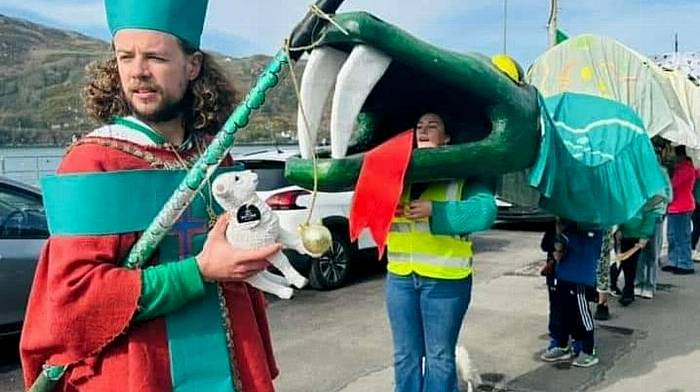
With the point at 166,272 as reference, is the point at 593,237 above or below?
below

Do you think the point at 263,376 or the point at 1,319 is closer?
the point at 263,376

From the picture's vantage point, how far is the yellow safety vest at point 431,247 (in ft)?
12.1

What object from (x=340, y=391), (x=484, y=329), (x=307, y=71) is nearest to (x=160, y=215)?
(x=307, y=71)

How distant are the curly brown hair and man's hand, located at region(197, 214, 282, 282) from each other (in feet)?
1.04

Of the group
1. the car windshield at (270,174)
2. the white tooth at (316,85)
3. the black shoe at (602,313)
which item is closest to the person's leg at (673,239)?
the black shoe at (602,313)

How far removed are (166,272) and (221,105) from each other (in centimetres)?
46

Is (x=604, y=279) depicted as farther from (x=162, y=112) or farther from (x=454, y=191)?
(x=162, y=112)

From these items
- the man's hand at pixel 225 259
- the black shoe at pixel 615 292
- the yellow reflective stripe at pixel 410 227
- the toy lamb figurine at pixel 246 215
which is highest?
the toy lamb figurine at pixel 246 215

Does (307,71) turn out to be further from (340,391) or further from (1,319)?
(1,319)

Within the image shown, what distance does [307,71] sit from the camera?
2.58m

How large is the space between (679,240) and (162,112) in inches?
342

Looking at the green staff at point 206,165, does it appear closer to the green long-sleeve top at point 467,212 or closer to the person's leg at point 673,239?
the green long-sleeve top at point 467,212

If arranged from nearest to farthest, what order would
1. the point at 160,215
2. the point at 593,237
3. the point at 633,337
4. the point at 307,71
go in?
the point at 160,215
the point at 307,71
the point at 593,237
the point at 633,337

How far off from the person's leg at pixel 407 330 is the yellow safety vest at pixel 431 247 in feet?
0.25
